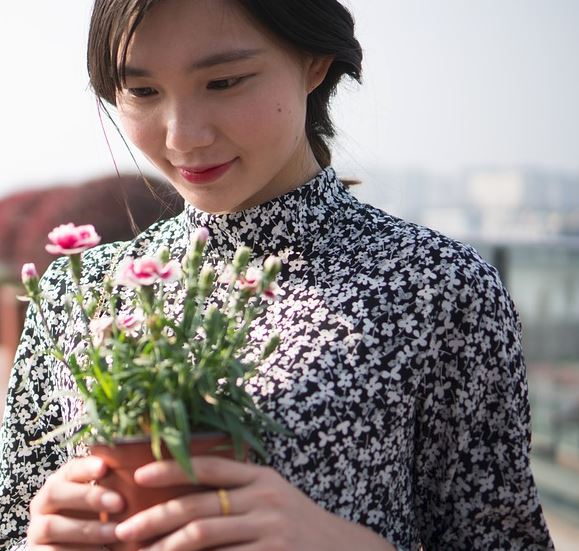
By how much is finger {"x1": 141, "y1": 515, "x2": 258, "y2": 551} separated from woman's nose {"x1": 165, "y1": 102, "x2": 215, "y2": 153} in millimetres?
564

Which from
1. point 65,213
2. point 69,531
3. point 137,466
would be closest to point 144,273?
point 137,466

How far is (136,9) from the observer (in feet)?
5.10

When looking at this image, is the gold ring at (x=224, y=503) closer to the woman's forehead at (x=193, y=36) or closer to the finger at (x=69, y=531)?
the finger at (x=69, y=531)

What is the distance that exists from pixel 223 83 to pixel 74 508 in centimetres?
66

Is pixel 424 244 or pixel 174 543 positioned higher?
pixel 424 244

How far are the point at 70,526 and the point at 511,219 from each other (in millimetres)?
6389

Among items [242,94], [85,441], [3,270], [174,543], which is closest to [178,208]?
[242,94]

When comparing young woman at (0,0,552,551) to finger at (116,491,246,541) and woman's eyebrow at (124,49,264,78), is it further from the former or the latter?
finger at (116,491,246,541)

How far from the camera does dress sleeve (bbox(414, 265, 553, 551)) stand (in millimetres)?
1552

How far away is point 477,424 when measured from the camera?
61.5 inches

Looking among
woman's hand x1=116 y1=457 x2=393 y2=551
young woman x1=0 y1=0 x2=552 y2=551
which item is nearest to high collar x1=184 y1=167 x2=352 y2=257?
young woman x1=0 y1=0 x2=552 y2=551

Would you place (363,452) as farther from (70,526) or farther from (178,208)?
(178,208)

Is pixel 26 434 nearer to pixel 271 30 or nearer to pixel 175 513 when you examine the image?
pixel 175 513

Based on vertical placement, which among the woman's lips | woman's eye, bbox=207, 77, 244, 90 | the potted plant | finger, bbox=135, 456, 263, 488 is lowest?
finger, bbox=135, 456, 263, 488
